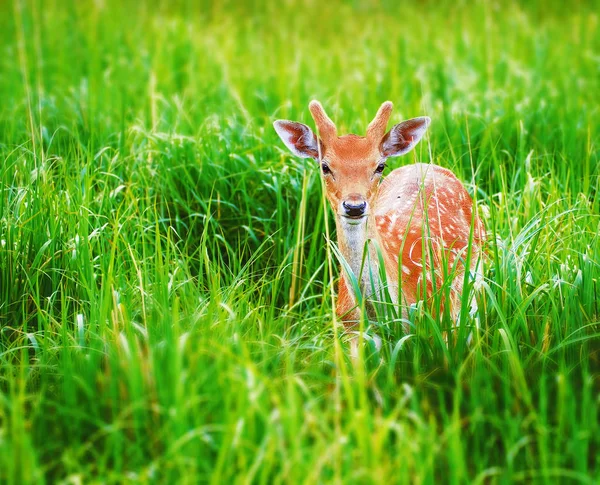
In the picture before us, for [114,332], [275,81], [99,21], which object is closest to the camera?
[114,332]

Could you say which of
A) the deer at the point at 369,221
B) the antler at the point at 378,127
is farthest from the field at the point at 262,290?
the antler at the point at 378,127

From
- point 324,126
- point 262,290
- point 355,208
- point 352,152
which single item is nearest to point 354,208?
point 355,208

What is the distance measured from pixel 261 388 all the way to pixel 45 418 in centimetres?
70

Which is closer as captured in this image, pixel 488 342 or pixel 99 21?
pixel 488 342

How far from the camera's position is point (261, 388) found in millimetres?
2615

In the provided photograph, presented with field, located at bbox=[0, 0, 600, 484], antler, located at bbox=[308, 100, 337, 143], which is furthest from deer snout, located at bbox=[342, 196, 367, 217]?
antler, located at bbox=[308, 100, 337, 143]

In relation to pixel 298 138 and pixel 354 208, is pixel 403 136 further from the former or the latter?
pixel 354 208

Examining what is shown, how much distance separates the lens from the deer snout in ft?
11.9

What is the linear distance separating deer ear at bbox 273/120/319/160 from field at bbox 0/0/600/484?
0.21 metres

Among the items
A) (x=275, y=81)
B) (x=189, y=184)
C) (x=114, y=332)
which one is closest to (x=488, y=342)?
(x=114, y=332)

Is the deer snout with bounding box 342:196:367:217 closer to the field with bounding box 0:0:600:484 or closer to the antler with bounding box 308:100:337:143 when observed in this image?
the field with bounding box 0:0:600:484

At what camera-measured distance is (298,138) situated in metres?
4.09

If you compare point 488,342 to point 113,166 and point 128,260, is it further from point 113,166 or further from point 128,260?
point 113,166

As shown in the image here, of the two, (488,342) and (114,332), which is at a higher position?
(114,332)
